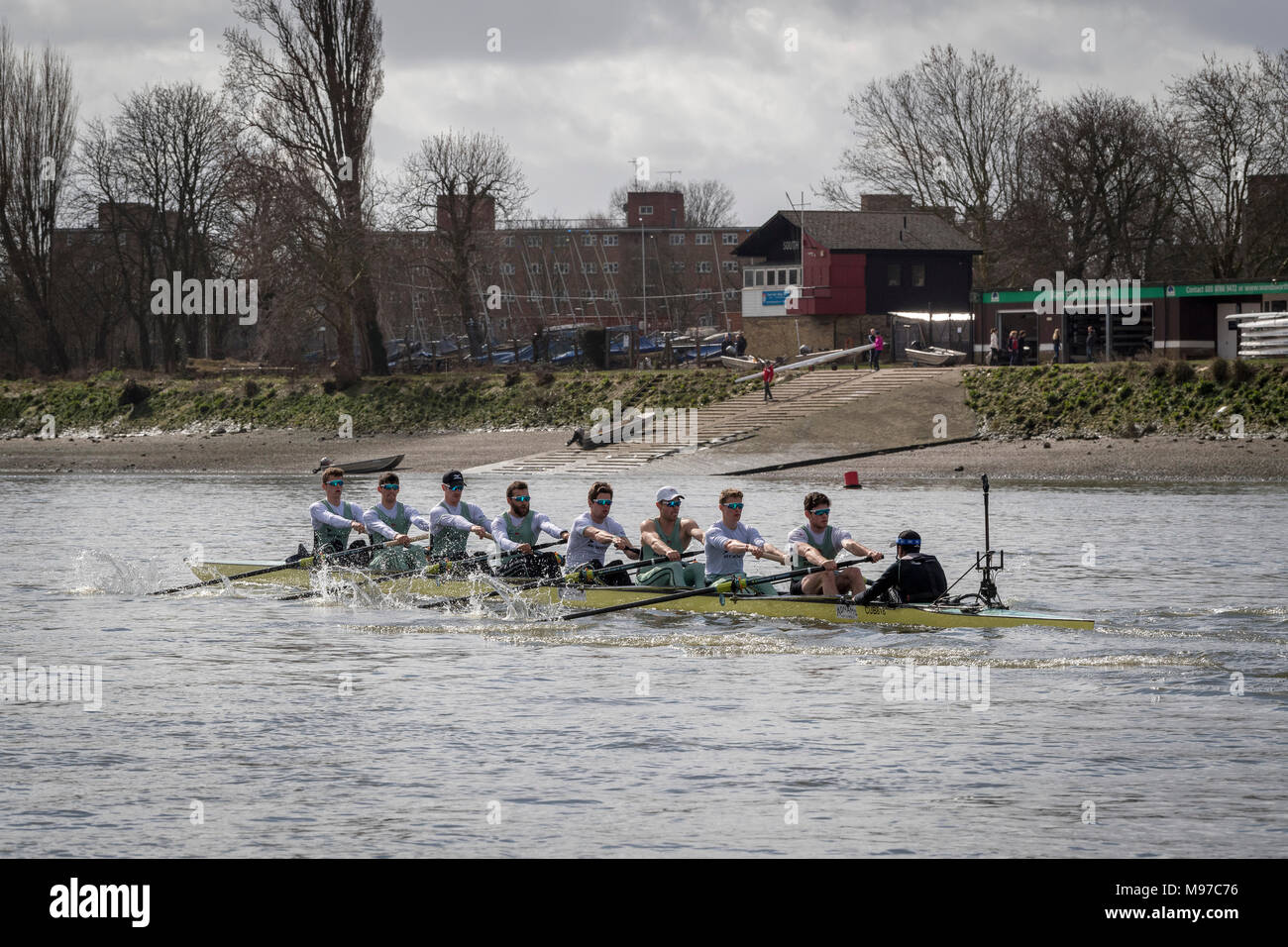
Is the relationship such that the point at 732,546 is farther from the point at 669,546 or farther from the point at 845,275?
the point at 845,275

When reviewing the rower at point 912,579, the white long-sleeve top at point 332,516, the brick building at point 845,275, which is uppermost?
the brick building at point 845,275

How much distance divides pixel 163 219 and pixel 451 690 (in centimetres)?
6748

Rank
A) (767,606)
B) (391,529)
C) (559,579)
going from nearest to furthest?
(767,606), (559,579), (391,529)

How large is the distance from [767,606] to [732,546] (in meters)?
0.87

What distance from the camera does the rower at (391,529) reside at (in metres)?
22.6

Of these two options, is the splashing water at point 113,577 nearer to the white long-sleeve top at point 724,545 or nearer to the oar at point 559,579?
the oar at point 559,579

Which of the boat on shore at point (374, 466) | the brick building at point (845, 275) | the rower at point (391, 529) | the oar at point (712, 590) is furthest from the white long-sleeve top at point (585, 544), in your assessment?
the brick building at point (845, 275)

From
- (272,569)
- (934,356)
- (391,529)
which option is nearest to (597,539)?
(391,529)

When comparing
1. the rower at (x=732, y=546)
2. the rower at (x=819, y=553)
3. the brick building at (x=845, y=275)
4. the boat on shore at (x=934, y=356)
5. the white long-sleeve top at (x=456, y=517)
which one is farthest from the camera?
the brick building at (x=845, y=275)

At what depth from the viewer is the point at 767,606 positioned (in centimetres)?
1919

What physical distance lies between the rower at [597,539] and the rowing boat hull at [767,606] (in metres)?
0.36

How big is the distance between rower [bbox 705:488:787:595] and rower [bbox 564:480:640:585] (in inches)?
48.1

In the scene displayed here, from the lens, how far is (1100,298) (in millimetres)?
56625

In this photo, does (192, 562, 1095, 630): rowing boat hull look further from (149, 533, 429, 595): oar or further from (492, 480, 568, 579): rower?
(492, 480, 568, 579): rower
